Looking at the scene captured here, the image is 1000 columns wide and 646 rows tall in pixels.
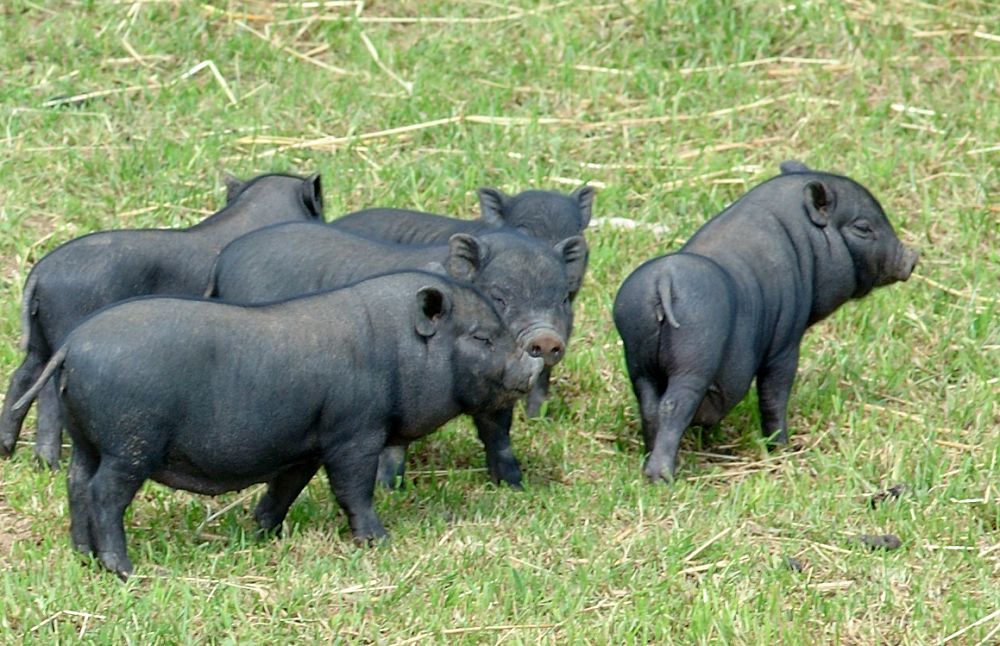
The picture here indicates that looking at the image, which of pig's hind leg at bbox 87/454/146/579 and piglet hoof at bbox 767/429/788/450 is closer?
pig's hind leg at bbox 87/454/146/579

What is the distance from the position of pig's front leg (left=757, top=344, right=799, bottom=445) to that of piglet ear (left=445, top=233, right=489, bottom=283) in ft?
4.71

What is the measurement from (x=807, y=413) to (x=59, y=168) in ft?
14.9

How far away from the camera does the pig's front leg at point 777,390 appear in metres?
7.93

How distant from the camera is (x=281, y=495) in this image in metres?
6.65

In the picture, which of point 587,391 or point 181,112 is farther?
point 181,112

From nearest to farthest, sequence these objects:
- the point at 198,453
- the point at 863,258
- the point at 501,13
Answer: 1. the point at 198,453
2. the point at 863,258
3. the point at 501,13

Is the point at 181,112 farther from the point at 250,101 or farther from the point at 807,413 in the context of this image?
the point at 807,413

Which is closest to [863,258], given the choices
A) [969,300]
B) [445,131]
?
[969,300]

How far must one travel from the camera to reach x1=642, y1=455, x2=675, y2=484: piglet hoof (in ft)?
24.1

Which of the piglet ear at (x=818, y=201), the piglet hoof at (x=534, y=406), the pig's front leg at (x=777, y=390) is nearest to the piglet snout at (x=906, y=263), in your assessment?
the piglet ear at (x=818, y=201)

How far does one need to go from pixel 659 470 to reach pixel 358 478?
143 cm

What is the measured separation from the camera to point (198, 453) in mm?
6145

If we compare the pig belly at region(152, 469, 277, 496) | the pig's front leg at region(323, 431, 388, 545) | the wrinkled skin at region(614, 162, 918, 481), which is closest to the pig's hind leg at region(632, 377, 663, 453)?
the wrinkled skin at region(614, 162, 918, 481)

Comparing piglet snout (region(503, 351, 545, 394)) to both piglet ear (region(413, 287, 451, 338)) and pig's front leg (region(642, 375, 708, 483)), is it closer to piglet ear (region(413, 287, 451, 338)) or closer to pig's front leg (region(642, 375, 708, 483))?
piglet ear (region(413, 287, 451, 338))
